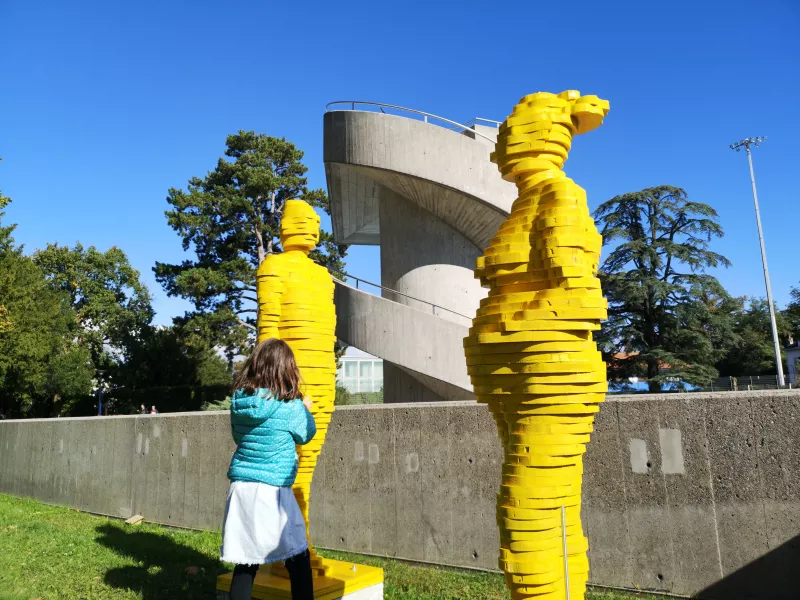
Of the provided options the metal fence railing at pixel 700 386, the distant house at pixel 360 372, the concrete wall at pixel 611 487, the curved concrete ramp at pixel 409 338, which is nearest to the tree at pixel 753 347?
the metal fence railing at pixel 700 386

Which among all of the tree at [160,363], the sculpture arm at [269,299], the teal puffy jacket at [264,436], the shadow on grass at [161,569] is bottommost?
the shadow on grass at [161,569]

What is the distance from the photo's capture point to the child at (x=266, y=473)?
9.18 feet

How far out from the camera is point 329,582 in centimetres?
362

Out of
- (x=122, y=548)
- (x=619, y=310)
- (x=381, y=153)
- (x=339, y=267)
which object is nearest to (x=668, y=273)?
(x=619, y=310)

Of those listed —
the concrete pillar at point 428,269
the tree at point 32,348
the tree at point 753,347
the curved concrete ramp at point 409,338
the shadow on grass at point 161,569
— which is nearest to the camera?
the shadow on grass at point 161,569

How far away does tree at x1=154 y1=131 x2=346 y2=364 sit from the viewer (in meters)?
21.8

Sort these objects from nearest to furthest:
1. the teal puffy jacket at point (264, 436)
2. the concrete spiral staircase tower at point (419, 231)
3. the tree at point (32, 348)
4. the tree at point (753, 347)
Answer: the teal puffy jacket at point (264, 436) < the concrete spiral staircase tower at point (419, 231) < the tree at point (32, 348) < the tree at point (753, 347)

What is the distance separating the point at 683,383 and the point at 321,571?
18795 millimetres

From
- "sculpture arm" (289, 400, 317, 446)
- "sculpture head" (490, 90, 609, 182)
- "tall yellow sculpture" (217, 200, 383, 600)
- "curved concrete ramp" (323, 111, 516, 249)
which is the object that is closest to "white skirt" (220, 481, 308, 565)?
"sculpture arm" (289, 400, 317, 446)

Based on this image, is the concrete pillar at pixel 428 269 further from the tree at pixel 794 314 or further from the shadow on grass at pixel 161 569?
the tree at pixel 794 314

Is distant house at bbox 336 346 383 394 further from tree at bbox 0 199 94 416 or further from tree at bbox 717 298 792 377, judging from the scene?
tree at bbox 717 298 792 377

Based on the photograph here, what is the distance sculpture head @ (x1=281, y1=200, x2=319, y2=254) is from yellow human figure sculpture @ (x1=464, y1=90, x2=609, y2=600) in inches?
85.1

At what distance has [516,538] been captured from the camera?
7.52ft

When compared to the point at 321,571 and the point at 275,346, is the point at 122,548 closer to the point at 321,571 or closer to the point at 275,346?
the point at 321,571
